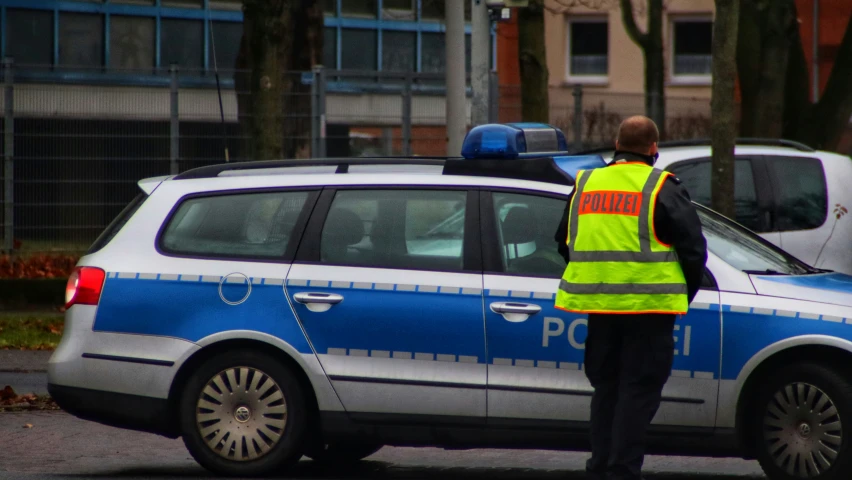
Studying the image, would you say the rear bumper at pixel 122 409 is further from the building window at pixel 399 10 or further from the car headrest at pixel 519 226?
the building window at pixel 399 10

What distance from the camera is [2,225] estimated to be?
14.8 m

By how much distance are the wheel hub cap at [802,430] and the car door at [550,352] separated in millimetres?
296

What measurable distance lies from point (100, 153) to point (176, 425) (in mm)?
8287

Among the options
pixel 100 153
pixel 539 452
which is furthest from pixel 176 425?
pixel 100 153

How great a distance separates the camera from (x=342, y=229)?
22.7ft

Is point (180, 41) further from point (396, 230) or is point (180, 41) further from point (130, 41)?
point (396, 230)

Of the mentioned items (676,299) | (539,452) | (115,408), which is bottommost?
(539,452)

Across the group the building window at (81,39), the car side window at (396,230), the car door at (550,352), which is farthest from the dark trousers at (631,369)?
the building window at (81,39)

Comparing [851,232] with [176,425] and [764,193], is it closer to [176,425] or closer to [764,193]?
[764,193]

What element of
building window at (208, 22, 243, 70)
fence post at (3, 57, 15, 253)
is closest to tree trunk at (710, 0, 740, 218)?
fence post at (3, 57, 15, 253)

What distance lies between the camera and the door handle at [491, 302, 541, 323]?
6570 mm

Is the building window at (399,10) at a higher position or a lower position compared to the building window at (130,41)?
higher

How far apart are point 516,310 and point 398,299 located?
0.57 metres

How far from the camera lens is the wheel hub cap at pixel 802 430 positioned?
6430 millimetres
